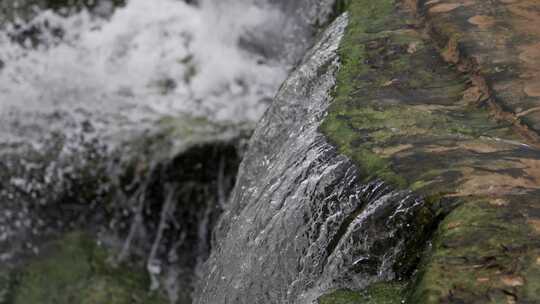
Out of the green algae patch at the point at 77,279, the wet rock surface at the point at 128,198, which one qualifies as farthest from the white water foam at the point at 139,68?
the green algae patch at the point at 77,279

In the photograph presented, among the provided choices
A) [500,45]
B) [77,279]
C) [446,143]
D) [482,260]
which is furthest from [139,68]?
[482,260]

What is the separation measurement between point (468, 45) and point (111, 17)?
464 centimetres

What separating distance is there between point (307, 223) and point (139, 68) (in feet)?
14.2

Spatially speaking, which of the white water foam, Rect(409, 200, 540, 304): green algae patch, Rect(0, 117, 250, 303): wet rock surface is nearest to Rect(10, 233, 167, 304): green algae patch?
Rect(0, 117, 250, 303): wet rock surface

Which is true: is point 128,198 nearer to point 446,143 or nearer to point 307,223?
point 307,223

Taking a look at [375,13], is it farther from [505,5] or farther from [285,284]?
[285,284]

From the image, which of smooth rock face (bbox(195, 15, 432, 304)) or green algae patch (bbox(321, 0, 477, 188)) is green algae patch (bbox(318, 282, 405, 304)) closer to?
smooth rock face (bbox(195, 15, 432, 304))

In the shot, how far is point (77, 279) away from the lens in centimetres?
529

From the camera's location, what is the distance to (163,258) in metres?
5.57

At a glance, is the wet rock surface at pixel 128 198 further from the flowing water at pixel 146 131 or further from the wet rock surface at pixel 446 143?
the wet rock surface at pixel 446 143

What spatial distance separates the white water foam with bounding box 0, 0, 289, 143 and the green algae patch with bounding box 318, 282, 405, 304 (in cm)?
371

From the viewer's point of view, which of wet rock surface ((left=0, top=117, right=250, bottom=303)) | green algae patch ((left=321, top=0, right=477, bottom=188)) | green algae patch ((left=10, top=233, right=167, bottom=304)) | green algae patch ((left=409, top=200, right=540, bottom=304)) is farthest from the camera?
wet rock surface ((left=0, top=117, right=250, bottom=303))

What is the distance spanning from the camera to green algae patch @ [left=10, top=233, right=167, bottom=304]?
5.20 metres

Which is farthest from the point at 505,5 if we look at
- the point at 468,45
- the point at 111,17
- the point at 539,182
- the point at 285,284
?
the point at 111,17
